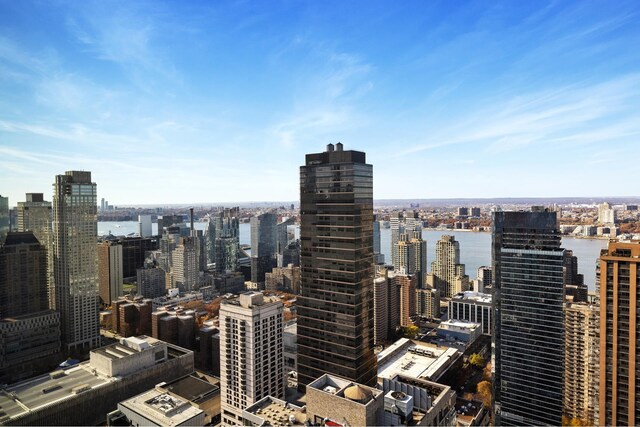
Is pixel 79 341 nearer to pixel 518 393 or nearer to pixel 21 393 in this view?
pixel 21 393

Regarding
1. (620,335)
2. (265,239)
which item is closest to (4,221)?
(265,239)

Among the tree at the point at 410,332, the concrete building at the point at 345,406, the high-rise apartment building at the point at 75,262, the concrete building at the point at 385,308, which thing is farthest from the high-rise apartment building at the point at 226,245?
the concrete building at the point at 345,406

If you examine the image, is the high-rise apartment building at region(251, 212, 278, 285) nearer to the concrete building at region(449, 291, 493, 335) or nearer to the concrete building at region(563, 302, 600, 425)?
the concrete building at region(449, 291, 493, 335)

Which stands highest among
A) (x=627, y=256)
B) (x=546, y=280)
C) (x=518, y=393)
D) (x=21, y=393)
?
(x=627, y=256)

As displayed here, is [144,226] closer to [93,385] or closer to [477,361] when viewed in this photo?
[93,385]

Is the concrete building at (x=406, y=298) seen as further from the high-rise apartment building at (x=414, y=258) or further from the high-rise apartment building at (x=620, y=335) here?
the high-rise apartment building at (x=620, y=335)

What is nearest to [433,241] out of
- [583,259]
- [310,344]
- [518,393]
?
[583,259]

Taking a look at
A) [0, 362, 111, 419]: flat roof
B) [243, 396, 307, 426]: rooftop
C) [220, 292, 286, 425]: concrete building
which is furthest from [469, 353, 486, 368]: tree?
[0, 362, 111, 419]: flat roof
